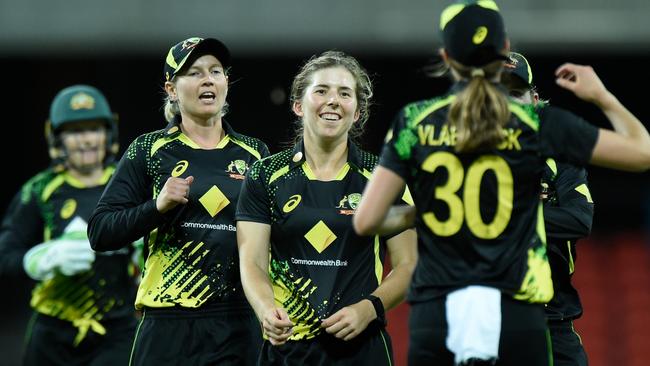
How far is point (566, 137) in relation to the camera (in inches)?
125

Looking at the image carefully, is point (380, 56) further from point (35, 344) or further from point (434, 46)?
point (35, 344)

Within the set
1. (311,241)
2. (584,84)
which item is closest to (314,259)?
(311,241)

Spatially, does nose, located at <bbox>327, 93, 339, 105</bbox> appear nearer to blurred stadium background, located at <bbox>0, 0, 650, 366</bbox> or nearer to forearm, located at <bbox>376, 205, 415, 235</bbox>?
forearm, located at <bbox>376, 205, 415, 235</bbox>

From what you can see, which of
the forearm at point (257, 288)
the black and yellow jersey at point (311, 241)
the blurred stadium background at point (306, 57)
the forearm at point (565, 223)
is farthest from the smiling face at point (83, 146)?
the blurred stadium background at point (306, 57)

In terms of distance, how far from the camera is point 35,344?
225 inches

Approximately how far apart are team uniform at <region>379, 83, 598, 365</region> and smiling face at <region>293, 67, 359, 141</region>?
0.93 meters

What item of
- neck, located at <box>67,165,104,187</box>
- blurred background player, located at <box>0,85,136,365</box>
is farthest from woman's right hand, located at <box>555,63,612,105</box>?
neck, located at <box>67,165,104,187</box>

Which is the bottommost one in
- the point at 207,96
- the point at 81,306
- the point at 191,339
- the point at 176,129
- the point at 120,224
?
the point at 81,306

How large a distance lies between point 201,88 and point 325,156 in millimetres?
678

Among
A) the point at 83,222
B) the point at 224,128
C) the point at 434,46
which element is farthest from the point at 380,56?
the point at 224,128

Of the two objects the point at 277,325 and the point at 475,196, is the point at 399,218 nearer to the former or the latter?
the point at 475,196

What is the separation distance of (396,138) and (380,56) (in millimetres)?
7868

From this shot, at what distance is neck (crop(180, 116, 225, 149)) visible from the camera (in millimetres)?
4551

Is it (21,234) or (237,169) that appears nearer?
(237,169)
